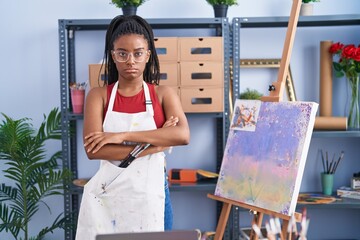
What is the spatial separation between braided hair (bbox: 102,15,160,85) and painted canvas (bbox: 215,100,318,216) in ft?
2.02

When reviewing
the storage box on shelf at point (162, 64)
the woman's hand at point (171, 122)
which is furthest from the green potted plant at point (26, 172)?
the woman's hand at point (171, 122)

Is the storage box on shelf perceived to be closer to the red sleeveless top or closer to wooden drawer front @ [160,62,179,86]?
wooden drawer front @ [160,62,179,86]

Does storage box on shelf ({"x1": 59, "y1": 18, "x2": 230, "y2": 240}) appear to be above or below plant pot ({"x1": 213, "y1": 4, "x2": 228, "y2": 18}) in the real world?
below

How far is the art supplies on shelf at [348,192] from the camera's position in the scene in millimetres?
3075

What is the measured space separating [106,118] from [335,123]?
1.52 metres

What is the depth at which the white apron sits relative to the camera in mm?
1969

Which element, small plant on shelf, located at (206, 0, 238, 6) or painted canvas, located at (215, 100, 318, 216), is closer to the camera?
painted canvas, located at (215, 100, 318, 216)

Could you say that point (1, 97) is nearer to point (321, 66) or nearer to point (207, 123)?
point (207, 123)

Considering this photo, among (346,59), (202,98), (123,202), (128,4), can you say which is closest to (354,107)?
(346,59)

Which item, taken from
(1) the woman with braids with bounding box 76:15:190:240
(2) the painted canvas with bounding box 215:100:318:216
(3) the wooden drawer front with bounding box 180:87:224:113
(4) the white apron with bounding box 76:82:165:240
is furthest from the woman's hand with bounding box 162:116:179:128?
(3) the wooden drawer front with bounding box 180:87:224:113

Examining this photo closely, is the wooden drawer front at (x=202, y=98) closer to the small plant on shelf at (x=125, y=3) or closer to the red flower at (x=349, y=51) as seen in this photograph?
the small plant on shelf at (x=125, y=3)

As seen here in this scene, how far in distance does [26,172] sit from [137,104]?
1.22 m

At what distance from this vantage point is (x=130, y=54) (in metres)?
1.99

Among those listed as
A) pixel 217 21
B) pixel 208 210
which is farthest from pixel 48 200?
pixel 217 21
